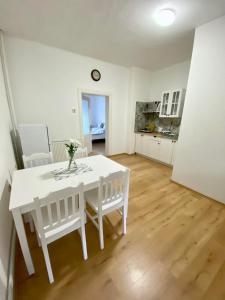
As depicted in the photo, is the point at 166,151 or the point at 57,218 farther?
the point at 166,151

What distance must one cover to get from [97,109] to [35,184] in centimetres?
627

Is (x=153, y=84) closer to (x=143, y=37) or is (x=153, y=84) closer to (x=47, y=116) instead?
(x=143, y=37)

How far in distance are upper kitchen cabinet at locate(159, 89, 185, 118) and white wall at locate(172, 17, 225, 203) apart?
1082mm

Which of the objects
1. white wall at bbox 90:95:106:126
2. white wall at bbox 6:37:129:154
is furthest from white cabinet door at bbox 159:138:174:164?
white wall at bbox 90:95:106:126

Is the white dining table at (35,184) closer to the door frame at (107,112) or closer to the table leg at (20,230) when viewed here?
the table leg at (20,230)

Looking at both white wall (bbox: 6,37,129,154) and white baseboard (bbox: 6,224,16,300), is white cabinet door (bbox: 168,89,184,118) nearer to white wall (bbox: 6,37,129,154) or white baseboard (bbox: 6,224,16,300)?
white wall (bbox: 6,37,129,154)

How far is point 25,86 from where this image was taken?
8.83ft

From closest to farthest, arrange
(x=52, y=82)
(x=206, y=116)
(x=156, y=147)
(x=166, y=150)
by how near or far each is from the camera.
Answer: (x=206, y=116), (x=52, y=82), (x=166, y=150), (x=156, y=147)

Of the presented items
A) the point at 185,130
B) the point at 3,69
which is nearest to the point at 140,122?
the point at 185,130

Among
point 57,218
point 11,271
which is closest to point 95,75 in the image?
point 57,218

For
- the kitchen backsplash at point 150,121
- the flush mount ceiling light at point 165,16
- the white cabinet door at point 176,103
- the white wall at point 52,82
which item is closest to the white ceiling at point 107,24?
the flush mount ceiling light at point 165,16

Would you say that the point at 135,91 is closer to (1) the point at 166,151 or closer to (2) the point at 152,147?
(2) the point at 152,147

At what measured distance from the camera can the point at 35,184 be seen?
1.35m

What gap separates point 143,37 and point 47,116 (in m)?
2.56
